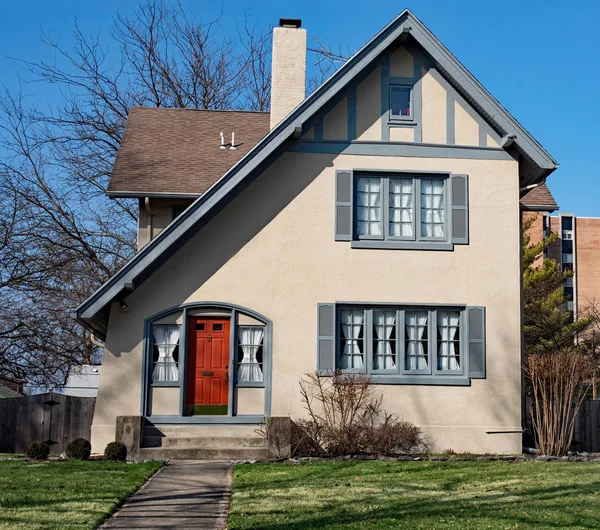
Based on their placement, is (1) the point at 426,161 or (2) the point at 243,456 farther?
(1) the point at 426,161

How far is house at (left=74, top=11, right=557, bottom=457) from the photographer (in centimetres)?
1588

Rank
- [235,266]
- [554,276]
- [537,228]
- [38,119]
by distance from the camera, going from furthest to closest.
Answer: [537,228], [554,276], [38,119], [235,266]

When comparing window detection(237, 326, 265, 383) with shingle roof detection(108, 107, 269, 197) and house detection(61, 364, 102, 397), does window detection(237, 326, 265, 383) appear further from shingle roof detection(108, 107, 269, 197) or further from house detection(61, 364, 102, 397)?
house detection(61, 364, 102, 397)

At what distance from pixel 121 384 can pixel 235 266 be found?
10.3ft

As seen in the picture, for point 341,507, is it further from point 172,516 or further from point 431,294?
point 431,294

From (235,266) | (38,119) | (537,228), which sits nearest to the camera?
(235,266)

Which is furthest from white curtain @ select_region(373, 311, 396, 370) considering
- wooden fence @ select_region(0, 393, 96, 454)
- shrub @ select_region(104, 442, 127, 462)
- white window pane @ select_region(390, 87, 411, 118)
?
wooden fence @ select_region(0, 393, 96, 454)

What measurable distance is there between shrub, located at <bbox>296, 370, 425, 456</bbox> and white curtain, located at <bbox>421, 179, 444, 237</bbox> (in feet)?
10.8

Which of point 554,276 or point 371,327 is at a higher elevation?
point 554,276

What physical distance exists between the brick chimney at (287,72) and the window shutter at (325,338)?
15.4ft

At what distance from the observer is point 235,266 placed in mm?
16109

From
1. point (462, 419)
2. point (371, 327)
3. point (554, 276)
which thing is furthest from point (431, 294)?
point (554, 276)

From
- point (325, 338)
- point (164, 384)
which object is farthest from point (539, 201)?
point (164, 384)

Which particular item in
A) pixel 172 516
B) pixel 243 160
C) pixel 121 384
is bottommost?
pixel 172 516
